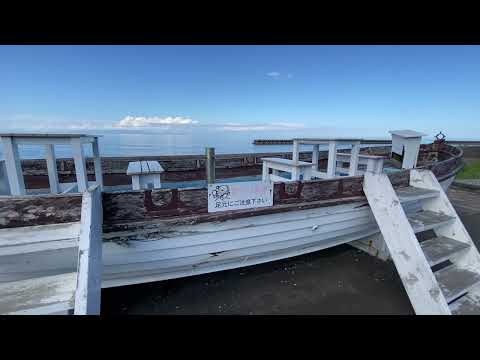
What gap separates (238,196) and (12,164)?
7.56ft

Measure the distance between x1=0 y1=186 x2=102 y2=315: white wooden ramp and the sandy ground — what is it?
168 cm

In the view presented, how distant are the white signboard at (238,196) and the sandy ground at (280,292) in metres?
1.40

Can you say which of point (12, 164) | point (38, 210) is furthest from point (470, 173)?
point (12, 164)

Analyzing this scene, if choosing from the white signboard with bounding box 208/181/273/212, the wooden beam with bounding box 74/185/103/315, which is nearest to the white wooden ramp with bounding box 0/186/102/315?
the wooden beam with bounding box 74/185/103/315

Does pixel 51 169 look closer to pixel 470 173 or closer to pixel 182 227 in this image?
pixel 182 227

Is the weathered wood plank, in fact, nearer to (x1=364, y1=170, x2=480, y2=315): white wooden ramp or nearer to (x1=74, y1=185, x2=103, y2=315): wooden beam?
(x1=74, y1=185, x2=103, y2=315): wooden beam

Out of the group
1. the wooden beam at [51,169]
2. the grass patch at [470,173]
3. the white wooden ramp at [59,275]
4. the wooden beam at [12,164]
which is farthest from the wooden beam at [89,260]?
the grass patch at [470,173]

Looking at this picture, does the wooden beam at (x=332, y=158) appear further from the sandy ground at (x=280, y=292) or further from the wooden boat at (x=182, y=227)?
the sandy ground at (x=280, y=292)

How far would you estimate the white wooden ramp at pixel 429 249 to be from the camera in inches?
81.3

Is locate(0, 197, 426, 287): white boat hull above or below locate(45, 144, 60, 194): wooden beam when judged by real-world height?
below

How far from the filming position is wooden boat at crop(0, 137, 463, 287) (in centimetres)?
154
